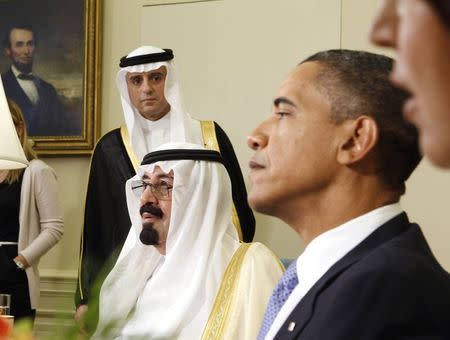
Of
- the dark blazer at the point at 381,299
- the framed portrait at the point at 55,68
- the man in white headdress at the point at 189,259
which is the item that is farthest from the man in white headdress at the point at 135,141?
the dark blazer at the point at 381,299

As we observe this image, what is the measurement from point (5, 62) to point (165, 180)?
3309 mm

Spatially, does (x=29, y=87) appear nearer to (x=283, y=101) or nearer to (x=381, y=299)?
(x=283, y=101)

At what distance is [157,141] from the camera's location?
17.0 feet

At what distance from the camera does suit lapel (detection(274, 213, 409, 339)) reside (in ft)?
5.81

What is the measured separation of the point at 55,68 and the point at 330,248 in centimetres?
517

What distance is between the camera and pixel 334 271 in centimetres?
183

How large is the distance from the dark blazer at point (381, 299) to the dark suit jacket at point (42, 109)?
513cm

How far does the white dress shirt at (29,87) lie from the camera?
683cm

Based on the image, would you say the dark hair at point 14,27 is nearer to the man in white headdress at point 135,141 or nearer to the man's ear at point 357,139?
the man in white headdress at point 135,141

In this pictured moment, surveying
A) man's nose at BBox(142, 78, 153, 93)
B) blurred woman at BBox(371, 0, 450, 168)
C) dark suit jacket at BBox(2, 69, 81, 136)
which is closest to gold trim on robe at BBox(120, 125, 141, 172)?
man's nose at BBox(142, 78, 153, 93)

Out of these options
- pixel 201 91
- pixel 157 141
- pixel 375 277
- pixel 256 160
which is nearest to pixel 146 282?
pixel 157 141

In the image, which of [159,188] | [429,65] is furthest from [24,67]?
[429,65]

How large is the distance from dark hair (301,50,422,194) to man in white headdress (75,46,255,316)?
9.79ft

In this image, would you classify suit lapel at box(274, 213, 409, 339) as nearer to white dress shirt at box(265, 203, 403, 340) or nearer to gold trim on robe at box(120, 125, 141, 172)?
white dress shirt at box(265, 203, 403, 340)
